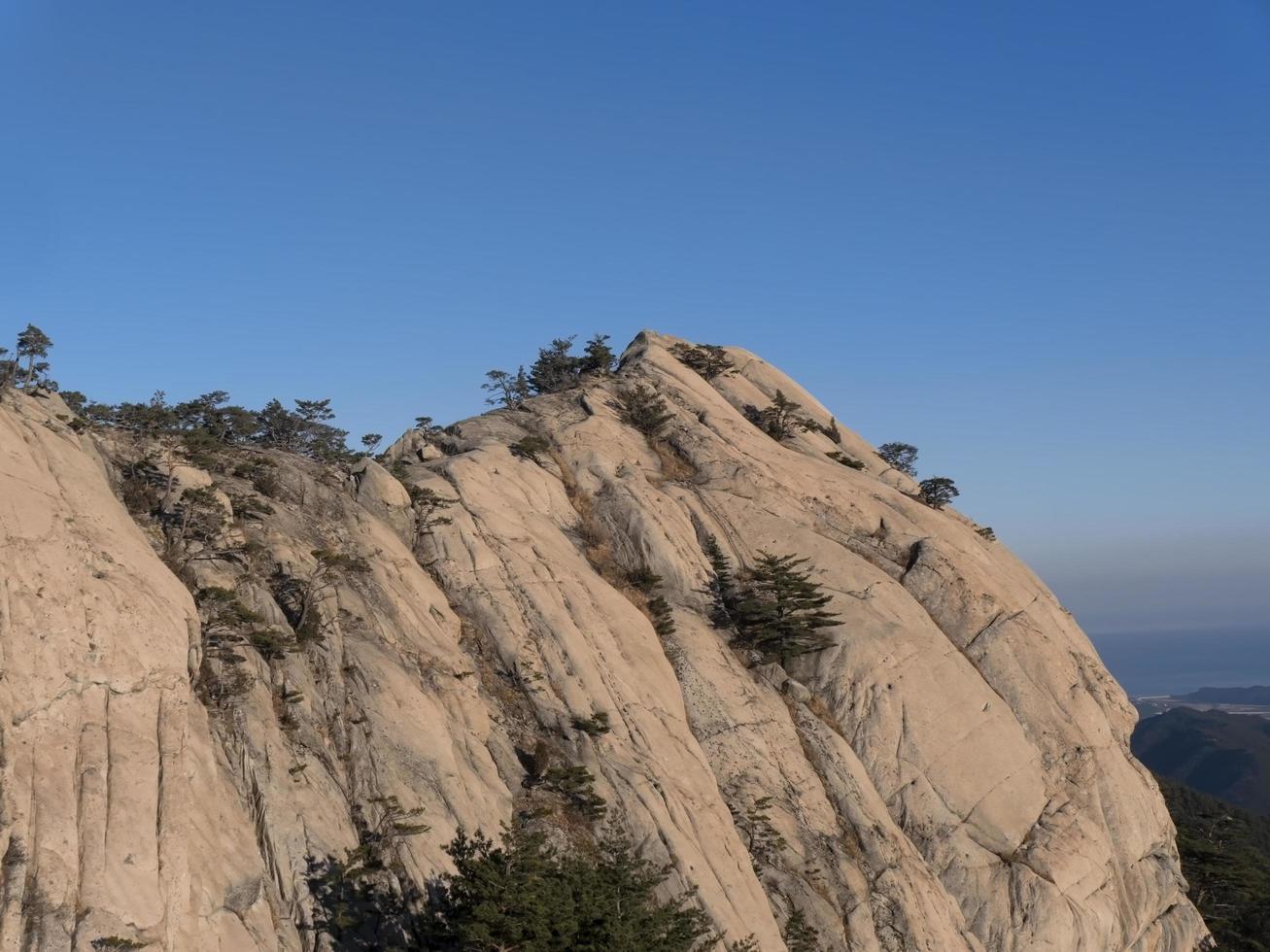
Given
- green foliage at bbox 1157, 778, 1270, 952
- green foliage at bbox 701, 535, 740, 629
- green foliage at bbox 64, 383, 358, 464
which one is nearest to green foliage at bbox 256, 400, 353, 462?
green foliage at bbox 64, 383, 358, 464

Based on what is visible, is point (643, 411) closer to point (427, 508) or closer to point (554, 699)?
point (427, 508)

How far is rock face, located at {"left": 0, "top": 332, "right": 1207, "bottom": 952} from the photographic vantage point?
37312 millimetres

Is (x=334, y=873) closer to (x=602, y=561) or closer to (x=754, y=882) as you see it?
(x=754, y=882)

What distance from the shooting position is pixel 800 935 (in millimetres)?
50875

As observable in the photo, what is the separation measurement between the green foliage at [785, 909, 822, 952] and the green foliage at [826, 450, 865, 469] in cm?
4440

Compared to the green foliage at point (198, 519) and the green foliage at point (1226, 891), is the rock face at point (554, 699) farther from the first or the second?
the green foliage at point (1226, 891)

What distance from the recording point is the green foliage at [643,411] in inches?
3189

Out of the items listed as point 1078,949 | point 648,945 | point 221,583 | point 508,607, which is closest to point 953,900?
point 1078,949

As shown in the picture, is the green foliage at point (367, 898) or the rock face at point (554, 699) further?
the green foliage at point (367, 898)

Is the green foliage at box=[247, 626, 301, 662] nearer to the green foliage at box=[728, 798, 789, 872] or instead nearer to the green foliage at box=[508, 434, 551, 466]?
the green foliage at box=[728, 798, 789, 872]

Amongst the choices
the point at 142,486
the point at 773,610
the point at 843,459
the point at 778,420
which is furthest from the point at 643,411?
the point at 142,486

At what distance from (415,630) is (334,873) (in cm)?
1653

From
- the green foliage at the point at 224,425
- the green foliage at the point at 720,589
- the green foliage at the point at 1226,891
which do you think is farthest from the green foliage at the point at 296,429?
the green foliage at the point at 1226,891

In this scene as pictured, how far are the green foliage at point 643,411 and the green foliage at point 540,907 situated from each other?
4269 centimetres
